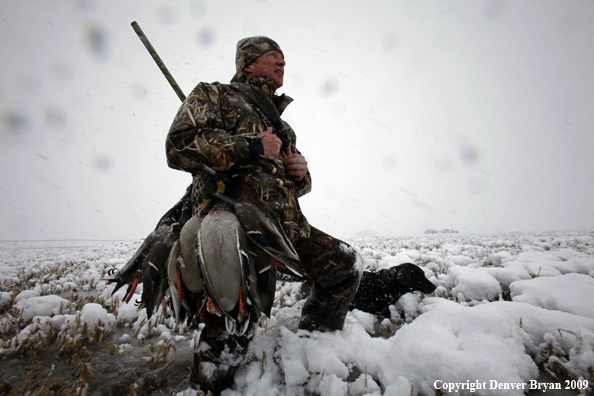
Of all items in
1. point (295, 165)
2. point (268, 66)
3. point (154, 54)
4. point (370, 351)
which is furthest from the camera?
point (154, 54)

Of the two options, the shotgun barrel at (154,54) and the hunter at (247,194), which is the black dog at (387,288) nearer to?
the hunter at (247,194)

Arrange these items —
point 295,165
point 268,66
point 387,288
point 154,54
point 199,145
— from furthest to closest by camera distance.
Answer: point 387,288, point 154,54, point 268,66, point 295,165, point 199,145

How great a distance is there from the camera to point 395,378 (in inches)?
50.5

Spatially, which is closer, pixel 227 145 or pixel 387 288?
pixel 227 145

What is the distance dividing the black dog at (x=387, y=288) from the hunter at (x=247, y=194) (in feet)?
2.41

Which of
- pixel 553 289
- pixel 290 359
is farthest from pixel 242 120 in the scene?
pixel 553 289

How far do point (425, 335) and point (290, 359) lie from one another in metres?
0.84

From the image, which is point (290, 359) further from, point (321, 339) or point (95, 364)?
point (95, 364)

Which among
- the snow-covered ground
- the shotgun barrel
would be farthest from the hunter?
the shotgun barrel

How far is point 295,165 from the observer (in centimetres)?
188

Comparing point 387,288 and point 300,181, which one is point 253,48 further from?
point 387,288

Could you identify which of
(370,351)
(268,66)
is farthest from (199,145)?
(370,351)

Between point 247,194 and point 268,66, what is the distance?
1259 millimetres

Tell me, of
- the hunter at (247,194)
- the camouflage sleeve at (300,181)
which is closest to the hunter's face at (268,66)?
the hunter at (247,194)
